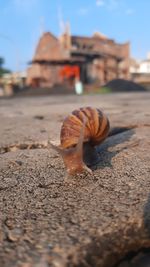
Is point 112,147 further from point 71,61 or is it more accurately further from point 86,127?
point 71,61

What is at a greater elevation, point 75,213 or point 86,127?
point 86,127

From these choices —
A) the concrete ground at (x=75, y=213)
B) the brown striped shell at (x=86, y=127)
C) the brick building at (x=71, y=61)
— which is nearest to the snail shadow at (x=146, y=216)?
the concrete ground at (x=75, y=213)

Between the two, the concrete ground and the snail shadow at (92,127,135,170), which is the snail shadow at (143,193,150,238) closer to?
the concrete ground

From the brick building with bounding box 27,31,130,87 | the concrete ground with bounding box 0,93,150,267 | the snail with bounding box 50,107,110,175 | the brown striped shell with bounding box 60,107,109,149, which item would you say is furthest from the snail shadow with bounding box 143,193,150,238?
the brick building with bounding box 27,31,130,87

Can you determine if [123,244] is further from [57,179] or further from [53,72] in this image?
[53,72]

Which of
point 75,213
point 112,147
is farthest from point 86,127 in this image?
point 75,213

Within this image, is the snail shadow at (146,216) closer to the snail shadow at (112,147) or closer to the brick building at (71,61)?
the snail shadow at (112,147)
